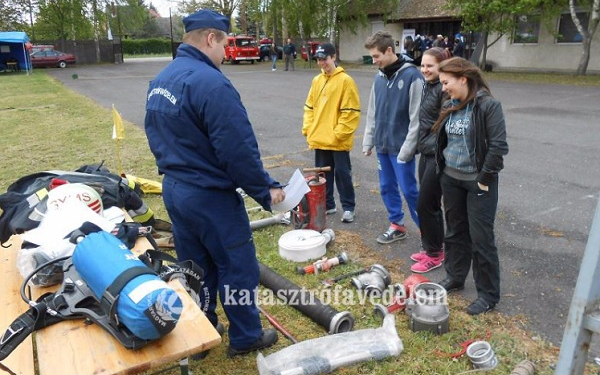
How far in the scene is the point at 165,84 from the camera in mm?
2865

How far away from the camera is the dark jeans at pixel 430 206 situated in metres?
4.13

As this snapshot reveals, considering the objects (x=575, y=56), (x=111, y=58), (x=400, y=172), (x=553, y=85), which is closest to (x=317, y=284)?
(x=400, y=172)

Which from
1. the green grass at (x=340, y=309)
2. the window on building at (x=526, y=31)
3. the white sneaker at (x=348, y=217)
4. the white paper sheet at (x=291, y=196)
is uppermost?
the window on building at (x=526, y=31)

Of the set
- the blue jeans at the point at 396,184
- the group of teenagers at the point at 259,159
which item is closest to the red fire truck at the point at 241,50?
the group of teenagers at the point at 259,159

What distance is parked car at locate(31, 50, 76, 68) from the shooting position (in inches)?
1474

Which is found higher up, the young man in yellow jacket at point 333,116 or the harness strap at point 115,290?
the young man in yellow jacket at point 333,116

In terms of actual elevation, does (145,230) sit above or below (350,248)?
above

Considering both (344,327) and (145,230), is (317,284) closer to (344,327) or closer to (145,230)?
(344,327)

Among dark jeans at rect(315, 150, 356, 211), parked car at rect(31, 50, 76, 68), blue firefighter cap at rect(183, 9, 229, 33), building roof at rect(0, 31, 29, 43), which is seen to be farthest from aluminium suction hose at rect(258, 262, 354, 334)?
parked car at rect(31, 50, 76, 68)

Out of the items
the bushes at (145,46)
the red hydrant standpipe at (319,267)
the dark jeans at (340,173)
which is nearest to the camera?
the red hydrant standpipe at (319,267)

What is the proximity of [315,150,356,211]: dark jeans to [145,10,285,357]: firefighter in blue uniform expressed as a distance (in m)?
2.39

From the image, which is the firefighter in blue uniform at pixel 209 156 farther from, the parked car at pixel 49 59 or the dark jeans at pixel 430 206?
the parked car at pixel 49 59

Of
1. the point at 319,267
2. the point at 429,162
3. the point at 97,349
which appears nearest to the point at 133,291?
the point at 97,349

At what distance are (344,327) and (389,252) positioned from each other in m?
1.54
